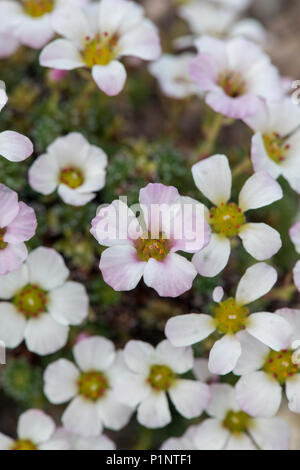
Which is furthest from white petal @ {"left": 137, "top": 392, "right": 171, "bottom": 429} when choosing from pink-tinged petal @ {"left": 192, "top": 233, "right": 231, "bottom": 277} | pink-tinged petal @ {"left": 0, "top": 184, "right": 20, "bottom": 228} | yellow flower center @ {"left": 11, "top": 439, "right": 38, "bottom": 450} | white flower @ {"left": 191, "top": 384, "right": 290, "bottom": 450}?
pink-tinged petal @ {"left": 0, "top": 184, "right": 20, "bottom": 228}

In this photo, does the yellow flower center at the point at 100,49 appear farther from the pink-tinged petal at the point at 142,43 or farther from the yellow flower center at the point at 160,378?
the yellow flower center at the point at 160,378

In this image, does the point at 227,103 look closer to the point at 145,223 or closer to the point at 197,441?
the point at 145,223

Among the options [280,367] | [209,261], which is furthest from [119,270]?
[280,367]

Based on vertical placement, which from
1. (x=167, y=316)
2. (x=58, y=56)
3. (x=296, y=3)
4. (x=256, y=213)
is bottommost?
(x=167, y=316)

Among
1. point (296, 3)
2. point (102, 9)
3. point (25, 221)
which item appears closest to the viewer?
point (25, 221)

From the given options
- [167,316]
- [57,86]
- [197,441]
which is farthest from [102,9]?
[197,441]

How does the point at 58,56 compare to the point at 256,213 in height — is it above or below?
above

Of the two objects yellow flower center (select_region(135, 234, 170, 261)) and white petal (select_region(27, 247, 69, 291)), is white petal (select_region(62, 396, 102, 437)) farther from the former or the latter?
yellow flower center (select_region(135, 234, 170, 261))
